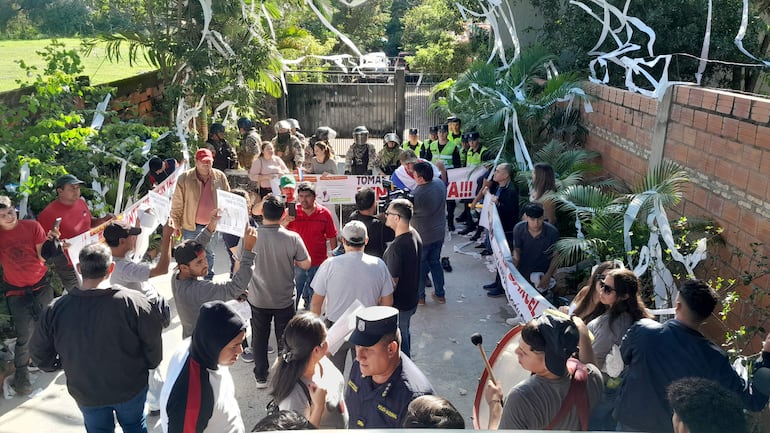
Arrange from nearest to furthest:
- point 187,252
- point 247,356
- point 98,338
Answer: point 98,338
point 187,252
point 247,356

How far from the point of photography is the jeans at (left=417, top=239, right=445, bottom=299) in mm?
7184

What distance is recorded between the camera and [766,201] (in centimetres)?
505

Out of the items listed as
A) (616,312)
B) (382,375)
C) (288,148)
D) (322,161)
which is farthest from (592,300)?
(288,148)

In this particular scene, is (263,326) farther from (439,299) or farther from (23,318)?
(439,299)

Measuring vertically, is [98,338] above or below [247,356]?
above

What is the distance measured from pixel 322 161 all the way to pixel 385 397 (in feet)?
20.2

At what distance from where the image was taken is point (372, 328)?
3.11 meters

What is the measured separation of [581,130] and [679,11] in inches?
109

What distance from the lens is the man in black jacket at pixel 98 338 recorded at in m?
3.58

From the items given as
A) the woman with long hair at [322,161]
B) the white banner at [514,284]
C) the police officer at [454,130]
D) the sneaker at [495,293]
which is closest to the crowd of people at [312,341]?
the white banner at [514,284]

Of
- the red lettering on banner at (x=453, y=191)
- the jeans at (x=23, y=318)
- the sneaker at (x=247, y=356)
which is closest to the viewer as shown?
the jeans at (x=23, y=318)

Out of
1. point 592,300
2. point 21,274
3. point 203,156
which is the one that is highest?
point 203,156

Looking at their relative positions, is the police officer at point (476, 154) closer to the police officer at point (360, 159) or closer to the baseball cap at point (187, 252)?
the police officer at point (360, 159)

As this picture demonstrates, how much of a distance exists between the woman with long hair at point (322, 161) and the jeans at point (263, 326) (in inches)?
157
